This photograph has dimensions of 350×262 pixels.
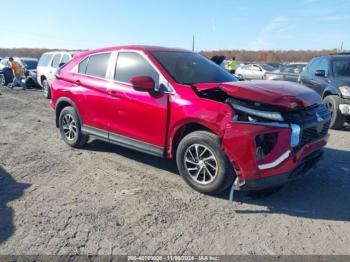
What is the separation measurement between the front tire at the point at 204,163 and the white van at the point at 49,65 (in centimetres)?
998

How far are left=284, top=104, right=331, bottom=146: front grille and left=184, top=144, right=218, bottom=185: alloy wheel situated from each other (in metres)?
1.02

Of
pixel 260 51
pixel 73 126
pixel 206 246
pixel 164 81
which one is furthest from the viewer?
pixel 260 51

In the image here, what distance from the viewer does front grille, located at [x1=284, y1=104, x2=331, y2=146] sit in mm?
3701

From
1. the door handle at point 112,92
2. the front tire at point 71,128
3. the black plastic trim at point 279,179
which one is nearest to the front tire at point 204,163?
the black plastic trim at point 279,179

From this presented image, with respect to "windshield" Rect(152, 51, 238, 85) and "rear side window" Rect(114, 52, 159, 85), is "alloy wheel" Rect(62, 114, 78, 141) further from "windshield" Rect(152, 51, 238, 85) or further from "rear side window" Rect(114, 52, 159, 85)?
"windshield" Rect(152, 51, 238, 85)

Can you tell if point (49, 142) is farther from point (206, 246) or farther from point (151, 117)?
point (206, 246)

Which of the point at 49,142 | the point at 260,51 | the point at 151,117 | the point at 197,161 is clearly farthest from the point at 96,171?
the point at 260,51

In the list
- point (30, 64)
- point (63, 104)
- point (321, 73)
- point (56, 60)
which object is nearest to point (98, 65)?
point (63, 104)

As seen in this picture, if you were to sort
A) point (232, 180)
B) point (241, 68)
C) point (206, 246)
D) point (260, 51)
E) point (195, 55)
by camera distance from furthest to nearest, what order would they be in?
point (260, 51)
point (241, 68)
point (195, 55)
point (232, 180)
point (206, 246)

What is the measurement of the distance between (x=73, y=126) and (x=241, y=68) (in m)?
21.7

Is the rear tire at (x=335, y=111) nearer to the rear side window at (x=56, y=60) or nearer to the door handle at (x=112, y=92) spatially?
the door handle at (x=112, y=92)

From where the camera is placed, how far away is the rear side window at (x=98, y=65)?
5383mm

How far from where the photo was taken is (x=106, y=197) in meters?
4.09

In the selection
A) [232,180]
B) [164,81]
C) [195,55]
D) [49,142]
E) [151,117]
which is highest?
[195,55]
